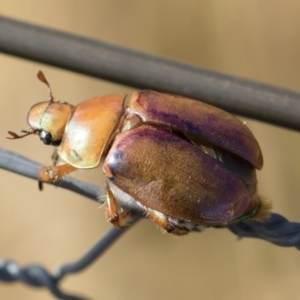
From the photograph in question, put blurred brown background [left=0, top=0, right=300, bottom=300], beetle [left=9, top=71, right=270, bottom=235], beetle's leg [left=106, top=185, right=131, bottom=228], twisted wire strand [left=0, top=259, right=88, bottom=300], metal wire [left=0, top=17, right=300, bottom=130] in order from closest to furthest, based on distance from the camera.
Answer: metal wire [left=0, top=17, right=300, bottom=130]
beetle [left=9, top=71, right=270, bottom=235]
beetle's leg [left=106, top=185, right=131, bottom=228]
twisted wire strand [left=0, top=259, right=88, bottom=300]
blurred brown background [left=0, top=0, right=300, bottom=300]

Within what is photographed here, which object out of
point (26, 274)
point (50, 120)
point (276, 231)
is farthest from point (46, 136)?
point (276, 231)

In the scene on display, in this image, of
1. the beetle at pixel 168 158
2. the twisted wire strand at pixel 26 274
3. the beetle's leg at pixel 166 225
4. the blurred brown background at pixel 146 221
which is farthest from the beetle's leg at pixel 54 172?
the blurred brown background at pixel 146 221

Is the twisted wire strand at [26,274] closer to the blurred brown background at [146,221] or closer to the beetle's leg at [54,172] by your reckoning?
the beetle's leg at [54,172]

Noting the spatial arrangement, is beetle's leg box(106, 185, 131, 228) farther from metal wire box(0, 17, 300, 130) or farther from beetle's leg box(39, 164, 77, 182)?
metal wire box(0, 17, 300, 130)

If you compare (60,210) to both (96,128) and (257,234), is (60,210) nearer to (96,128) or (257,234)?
(96,128)

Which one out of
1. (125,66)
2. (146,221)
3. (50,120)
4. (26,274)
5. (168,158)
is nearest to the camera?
(125,66)

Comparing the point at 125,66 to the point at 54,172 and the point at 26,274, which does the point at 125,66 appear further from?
the point at 26,274

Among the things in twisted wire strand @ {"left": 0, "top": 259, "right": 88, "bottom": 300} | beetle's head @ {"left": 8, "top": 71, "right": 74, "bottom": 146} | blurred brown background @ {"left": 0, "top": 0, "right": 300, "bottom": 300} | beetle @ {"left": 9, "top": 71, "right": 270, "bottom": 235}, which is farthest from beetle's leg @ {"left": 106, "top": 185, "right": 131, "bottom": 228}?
blurred brown background @ {"left": 0, "top": 0, "right": 300, "bottom": 300}
